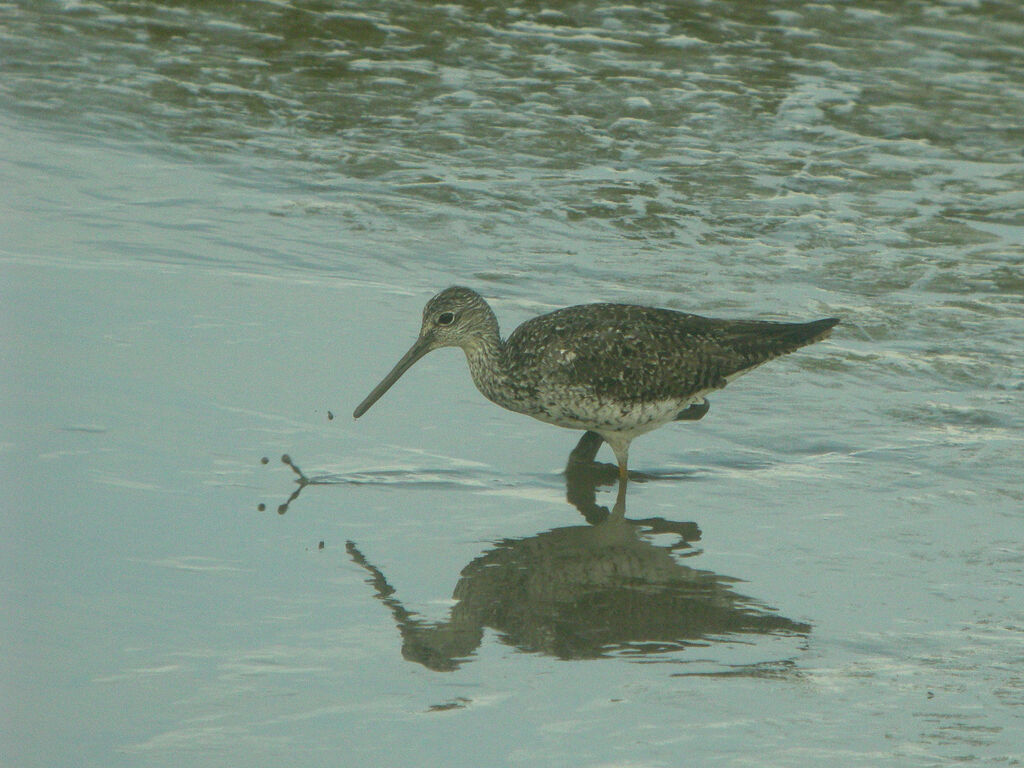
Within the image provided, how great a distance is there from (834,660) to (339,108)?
8.30 meters

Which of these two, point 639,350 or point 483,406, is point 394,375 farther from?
point 639,350

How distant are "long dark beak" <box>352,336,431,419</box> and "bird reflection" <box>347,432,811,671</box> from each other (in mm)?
1165

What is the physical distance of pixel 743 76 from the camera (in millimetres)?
13859

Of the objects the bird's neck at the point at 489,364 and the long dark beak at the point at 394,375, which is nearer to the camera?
the long dark beak at the point at 394,375

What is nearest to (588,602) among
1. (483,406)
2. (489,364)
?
(489,364)

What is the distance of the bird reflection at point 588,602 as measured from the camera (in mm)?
5504

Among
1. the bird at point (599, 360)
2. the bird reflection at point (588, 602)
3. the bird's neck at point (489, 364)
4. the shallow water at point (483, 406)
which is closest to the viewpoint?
the shallow water at point (483, 406)

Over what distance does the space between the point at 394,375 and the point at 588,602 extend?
193 cm

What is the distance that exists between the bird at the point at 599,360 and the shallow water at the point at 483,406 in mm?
279

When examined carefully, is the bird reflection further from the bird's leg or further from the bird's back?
the bird's back

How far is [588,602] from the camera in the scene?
19.4 feet

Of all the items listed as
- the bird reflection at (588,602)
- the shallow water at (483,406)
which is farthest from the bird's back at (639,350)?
the bird reflection at (588,602)

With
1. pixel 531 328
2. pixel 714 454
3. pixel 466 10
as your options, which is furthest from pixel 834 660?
pixel 466 10

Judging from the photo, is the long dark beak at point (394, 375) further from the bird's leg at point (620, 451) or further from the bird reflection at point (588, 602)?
the bird reflection at point (588, 602)
